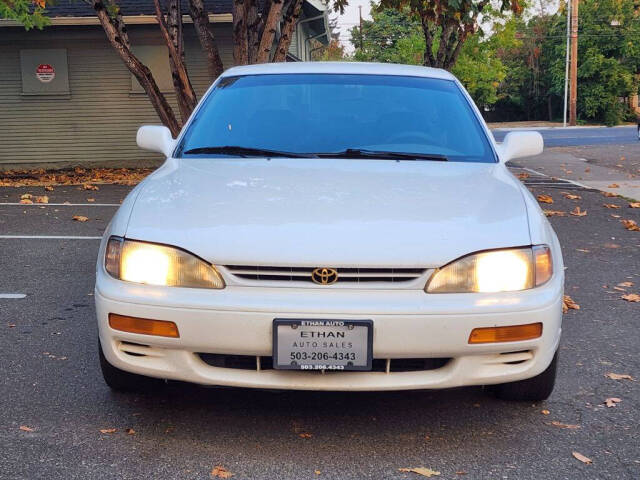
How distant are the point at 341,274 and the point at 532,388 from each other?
44.6 inches

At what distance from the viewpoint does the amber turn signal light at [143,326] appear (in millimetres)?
2984

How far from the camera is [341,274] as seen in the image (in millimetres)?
2953

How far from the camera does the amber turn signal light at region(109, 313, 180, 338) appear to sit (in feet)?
9.79

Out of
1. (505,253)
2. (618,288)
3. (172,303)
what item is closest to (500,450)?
(505,253)

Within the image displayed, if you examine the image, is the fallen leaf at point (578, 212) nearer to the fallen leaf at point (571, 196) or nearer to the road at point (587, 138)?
the fallen leaf at point (571, 196)

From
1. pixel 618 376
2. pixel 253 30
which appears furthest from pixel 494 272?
pixel 253 30

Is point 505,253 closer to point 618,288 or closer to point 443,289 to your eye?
point 443,289

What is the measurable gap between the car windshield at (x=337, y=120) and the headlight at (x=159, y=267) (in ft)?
3.58

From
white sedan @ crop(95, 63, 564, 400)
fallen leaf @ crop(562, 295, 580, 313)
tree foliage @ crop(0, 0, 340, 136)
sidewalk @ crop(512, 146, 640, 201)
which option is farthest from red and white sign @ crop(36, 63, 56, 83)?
white sedan @ crop(95, 63, 564, 400)

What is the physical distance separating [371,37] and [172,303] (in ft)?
217

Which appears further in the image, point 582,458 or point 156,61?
point 156,61

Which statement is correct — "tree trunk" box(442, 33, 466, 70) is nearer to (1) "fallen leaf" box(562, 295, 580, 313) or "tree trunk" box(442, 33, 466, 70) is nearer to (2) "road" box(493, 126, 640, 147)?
(2) "road" box(493, 126, 640, 147)

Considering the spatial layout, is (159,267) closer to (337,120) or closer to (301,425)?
(301,425)

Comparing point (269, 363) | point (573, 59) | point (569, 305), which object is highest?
point (573, 59)
